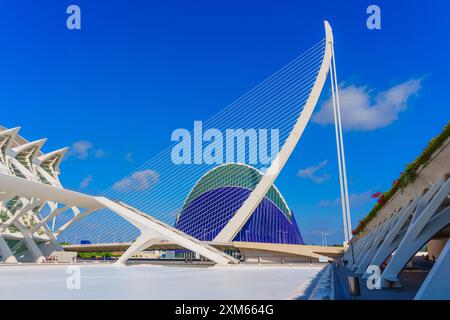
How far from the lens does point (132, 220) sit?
30.2 m

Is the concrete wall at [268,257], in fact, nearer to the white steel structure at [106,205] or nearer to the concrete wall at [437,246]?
the white steel structure at [106,205]

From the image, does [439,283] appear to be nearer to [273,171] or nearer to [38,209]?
[273,171]

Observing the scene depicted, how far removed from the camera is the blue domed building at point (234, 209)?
53625 mm

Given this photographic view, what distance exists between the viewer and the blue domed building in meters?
53.6

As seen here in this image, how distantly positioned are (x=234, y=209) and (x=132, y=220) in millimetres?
25555

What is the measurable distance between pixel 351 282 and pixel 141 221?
25.9 m

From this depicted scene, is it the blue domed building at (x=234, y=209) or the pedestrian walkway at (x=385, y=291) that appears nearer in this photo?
the pedestrian walkway at (x=385, y=291)

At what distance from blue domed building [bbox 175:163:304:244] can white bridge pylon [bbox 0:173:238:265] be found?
20030mm

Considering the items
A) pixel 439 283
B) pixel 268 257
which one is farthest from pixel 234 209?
pixel 439 283

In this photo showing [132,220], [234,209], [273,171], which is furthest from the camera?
[234,209]

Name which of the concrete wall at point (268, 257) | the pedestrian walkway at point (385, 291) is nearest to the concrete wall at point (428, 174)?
the pedestrian walkway at point (385, 291)

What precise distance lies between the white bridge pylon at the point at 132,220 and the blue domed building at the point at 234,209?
20.0m
